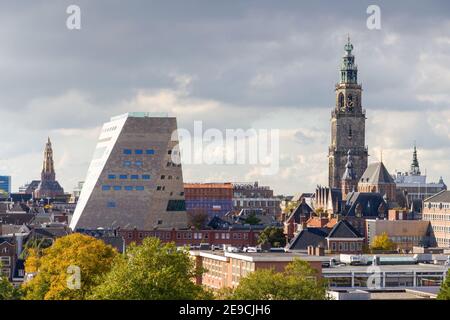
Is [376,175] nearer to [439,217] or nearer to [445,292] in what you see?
[439,217]

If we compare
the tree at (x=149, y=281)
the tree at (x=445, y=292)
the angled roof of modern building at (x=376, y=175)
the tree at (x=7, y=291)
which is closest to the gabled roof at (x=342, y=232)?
the tree at (x=7, y=291)

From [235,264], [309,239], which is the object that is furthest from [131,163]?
[235,264]

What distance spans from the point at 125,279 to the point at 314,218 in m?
103

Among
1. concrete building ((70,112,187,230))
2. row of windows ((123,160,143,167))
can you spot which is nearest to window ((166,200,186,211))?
concrete building ((70,112,187,230))

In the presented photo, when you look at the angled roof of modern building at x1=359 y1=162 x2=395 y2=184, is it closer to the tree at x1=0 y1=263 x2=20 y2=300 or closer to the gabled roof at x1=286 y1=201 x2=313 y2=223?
the gabled roof at x1=286 y1=201 x2=313 y2=223

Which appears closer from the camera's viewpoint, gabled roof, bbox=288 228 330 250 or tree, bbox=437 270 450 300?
tree, bbox=437 270 450 300

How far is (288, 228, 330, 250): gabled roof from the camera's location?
4552 inches

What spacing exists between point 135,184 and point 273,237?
48.5 feet

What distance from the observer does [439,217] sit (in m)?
155

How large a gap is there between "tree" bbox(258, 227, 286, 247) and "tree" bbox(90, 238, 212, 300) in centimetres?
7111
